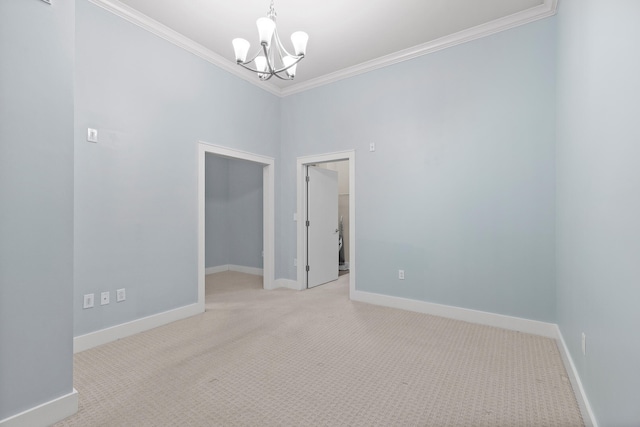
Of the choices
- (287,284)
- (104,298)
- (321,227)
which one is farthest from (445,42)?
(104,298)

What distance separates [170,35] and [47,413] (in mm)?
3441

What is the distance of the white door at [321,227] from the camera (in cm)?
474

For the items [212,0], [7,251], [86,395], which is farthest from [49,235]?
[212,0]

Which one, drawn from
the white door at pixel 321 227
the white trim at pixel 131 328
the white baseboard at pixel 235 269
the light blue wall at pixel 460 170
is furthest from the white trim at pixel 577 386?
the white baseboard at pixel 235 269

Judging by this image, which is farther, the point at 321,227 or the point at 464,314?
the point at 321,227

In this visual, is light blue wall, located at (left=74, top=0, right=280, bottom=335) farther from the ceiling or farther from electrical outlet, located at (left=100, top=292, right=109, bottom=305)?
the ceiling

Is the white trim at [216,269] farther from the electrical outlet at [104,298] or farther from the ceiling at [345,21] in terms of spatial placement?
the ceiling at [345,21]

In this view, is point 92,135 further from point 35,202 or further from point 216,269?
point 216,269

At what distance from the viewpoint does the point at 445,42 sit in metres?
3.40

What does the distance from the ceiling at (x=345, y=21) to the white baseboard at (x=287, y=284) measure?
319cm

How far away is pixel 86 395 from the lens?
6.42 ft

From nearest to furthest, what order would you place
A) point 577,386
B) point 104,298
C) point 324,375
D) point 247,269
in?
point 577,386 → point 324,375 → point 104,298 → point 247,269

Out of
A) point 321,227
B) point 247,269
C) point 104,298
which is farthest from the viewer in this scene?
point 247,269

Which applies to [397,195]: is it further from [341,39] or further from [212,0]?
[212,0]
